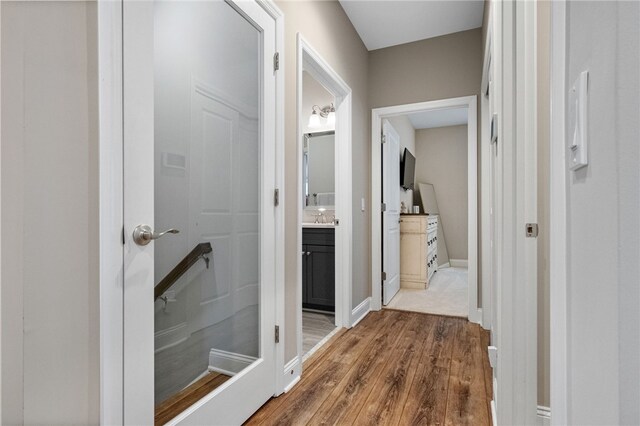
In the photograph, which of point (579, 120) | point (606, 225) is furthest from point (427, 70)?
point (606, 225)

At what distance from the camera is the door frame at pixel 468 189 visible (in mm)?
3088

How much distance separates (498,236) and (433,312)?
218 cm

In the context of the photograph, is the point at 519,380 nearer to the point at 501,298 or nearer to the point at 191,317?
the point at 501,298

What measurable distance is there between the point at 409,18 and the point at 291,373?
3.06 metres

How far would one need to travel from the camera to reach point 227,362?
147cm

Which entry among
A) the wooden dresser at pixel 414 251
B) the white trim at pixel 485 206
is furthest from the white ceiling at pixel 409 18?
the wooden dresser at pixel 414 251

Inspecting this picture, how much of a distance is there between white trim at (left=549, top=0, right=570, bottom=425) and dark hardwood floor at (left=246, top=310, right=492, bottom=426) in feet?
4.26

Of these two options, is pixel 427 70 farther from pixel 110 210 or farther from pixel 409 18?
pixel 110 210

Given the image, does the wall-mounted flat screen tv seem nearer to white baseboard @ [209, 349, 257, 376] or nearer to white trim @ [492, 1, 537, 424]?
white trim @ [492, 1, 537, 424]

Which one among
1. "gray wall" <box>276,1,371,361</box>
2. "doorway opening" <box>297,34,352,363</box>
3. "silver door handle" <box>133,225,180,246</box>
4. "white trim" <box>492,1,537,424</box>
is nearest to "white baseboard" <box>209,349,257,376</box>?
"gray wall" <box>276,1,371,361</box>

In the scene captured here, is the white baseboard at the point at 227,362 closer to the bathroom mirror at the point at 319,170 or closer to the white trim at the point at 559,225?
the white trim at the point at 559,225

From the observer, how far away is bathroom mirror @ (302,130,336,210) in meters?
3.80

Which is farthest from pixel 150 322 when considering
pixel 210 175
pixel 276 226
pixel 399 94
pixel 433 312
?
pixel 399 94

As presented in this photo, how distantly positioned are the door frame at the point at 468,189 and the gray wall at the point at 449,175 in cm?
322
